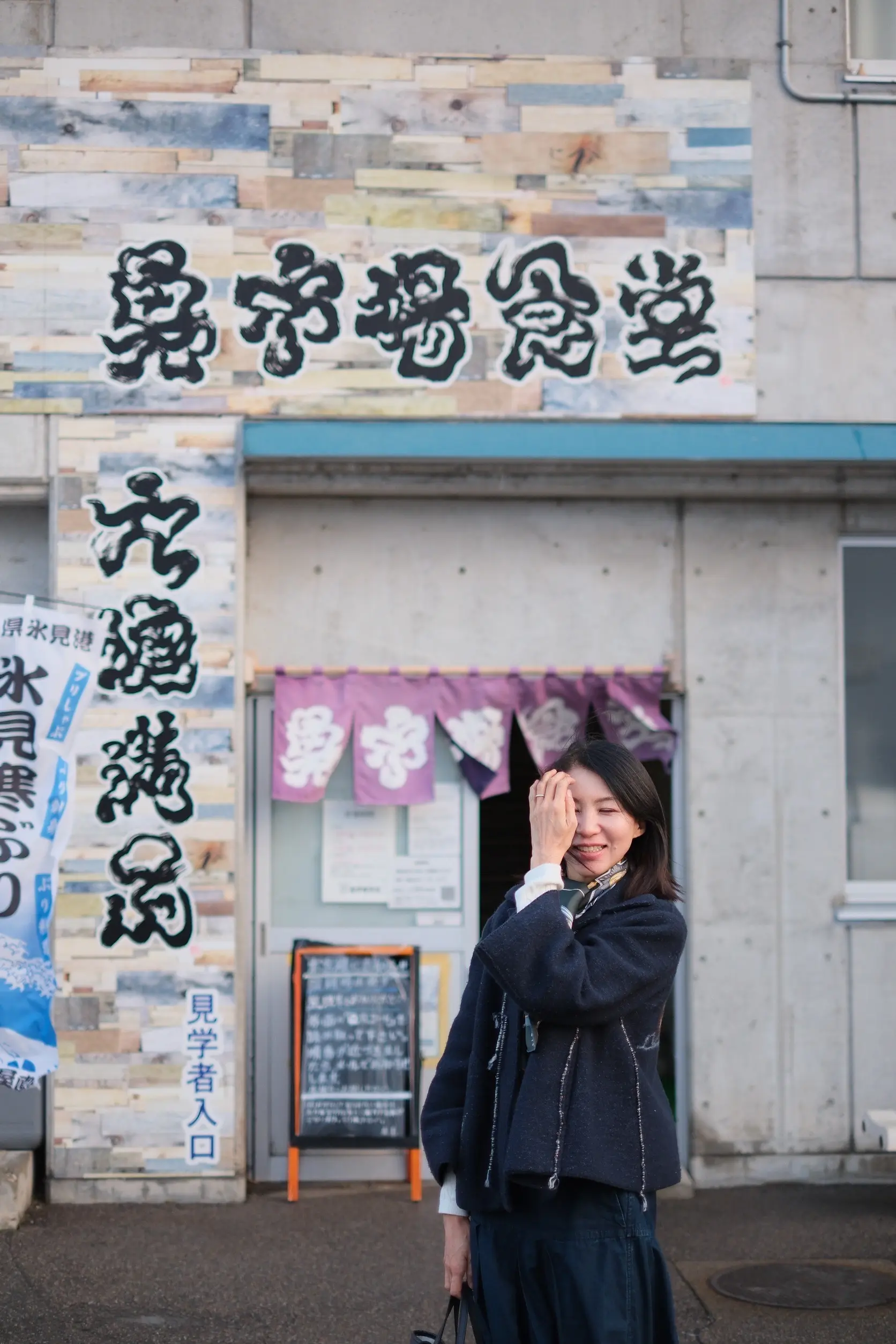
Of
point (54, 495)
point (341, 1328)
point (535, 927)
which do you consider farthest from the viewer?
point (54, 495)

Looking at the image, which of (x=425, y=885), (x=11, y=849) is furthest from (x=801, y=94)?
(x=11, y=849)

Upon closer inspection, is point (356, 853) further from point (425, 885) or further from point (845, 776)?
point (845, 776)

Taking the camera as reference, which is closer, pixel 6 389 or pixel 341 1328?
pixel 341 1328

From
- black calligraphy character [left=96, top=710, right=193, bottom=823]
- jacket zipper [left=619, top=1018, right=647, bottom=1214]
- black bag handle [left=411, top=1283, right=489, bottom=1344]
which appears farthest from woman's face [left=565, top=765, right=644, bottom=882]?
black calligraphy character [left=96, top=710, right=193, bottom=823]

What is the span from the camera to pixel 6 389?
7.50m

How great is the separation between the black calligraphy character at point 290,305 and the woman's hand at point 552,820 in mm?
4797

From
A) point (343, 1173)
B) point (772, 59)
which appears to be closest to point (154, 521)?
point (343, 1173)

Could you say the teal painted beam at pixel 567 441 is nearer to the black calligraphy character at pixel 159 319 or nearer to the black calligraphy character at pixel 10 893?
the black calligraphy character at pixel 159 319

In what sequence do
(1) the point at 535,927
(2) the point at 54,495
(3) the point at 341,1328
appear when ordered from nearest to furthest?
(1) the point at 535,927, (3) the point at 341,1328, (2) the point at 54,495

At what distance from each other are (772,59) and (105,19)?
11.8 feet

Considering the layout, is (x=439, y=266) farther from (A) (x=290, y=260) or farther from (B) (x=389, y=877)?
(B) (x=389, y=877)

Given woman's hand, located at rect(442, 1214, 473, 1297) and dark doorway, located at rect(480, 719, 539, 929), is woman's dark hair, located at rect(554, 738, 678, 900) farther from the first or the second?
dark doorway, located at rect(480, 719, 539, 929)

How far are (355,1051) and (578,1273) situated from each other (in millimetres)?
4512

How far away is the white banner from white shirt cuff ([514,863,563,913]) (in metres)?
2.74
